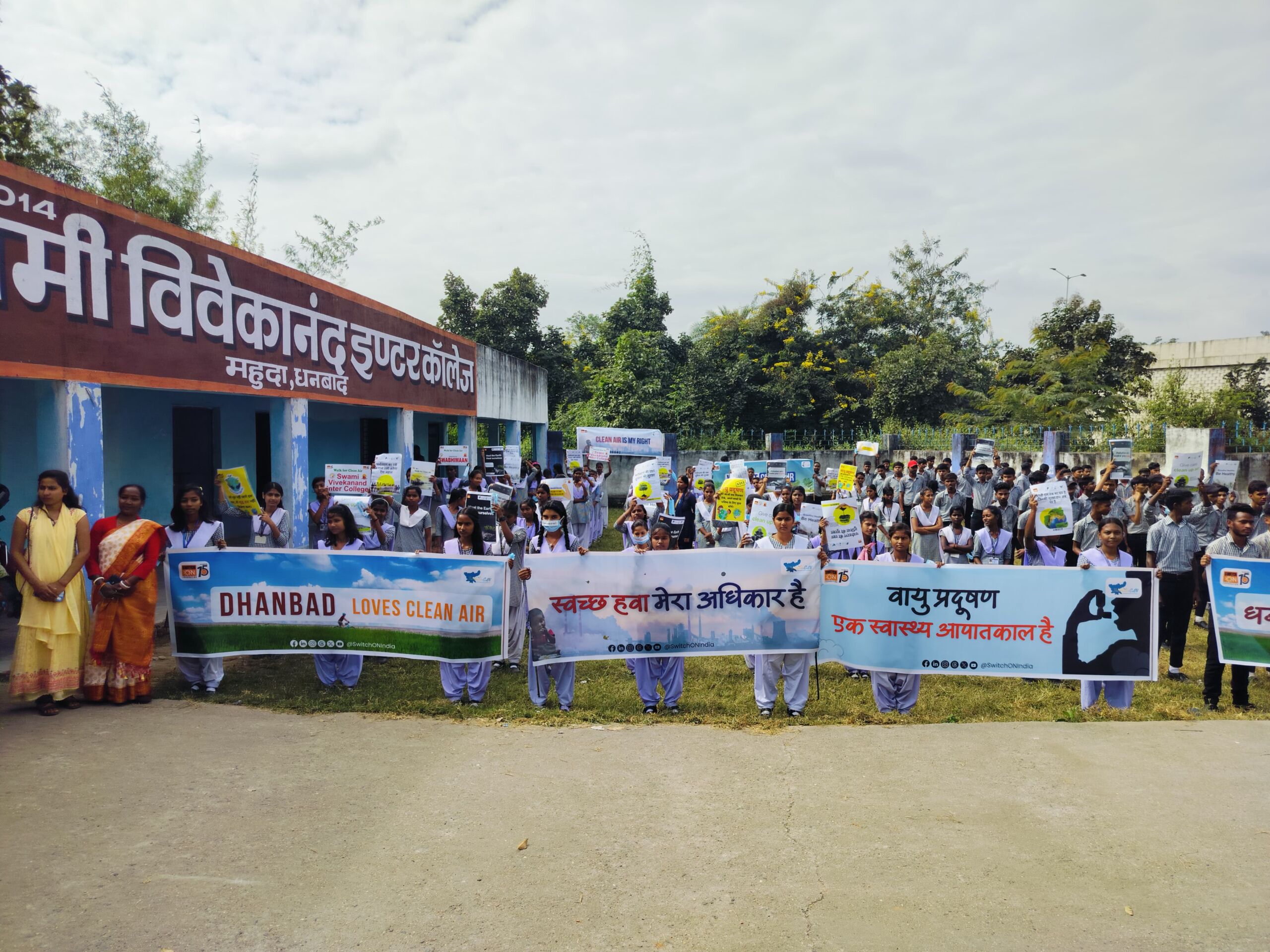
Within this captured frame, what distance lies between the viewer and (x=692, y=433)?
26.5 metres

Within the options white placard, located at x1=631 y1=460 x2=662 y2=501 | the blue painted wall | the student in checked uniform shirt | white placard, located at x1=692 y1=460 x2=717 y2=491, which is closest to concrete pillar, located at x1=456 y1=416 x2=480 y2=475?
white placard, located at x1=692 y1=460 x2=717 y2=491

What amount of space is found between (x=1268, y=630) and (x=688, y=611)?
4.44m

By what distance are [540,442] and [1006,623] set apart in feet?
63.2

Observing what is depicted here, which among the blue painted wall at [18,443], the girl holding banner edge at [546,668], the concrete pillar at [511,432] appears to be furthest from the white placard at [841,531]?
the concrete pillar at [511,432]

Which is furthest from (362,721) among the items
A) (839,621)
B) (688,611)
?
(839,621)

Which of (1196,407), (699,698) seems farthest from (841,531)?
(1196,407)

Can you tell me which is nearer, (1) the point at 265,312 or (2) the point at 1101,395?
(1) the point at 265,312

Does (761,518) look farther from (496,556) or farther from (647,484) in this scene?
(647,484)

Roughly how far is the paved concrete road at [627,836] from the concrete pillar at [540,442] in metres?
18.7

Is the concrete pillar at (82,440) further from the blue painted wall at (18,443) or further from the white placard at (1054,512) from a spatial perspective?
the white placard at (1054,512)

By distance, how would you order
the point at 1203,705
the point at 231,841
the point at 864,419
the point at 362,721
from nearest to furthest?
the point at 231,841
the point at 362,721
the point at 1203,705
the point at 864,419

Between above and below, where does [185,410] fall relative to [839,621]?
above

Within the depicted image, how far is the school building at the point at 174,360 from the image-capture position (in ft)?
25.7

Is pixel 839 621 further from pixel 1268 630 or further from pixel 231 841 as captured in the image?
pixel 231 841
